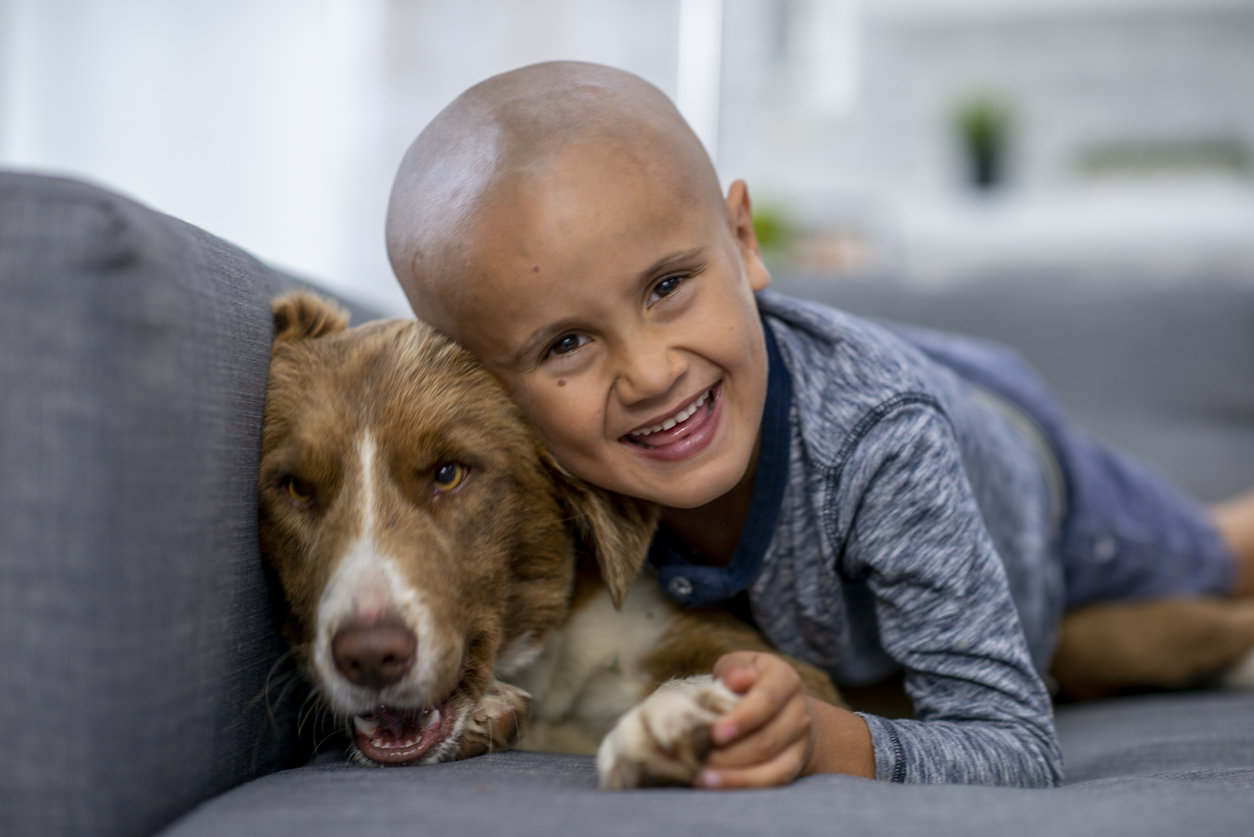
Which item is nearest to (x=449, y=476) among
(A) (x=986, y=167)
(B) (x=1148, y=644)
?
(B) (x=1148, y=644)

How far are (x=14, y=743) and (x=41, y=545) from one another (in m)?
0.18

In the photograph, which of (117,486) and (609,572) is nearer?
(117,486)

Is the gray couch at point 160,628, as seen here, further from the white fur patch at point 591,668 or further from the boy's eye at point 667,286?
the boy's eye at point 667,286

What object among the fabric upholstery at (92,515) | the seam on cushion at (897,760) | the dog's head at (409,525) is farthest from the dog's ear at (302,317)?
the seam on cushion at (897,760)

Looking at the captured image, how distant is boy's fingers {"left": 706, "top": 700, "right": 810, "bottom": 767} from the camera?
3.28ft

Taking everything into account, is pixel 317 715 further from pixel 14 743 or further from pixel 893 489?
pixel 893 489

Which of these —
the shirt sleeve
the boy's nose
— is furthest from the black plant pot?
the boy's nose

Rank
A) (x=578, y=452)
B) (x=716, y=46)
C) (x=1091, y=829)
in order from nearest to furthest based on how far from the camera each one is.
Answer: (x=1091, y=829) → (x=578, y=452) → (x=716, y=46)

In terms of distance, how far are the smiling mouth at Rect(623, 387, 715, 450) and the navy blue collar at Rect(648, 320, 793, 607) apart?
16 centimetres

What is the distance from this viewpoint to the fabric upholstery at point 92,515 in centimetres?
86

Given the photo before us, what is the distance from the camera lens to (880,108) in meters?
6.90

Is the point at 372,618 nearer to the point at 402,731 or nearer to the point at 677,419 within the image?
the point at 402,731

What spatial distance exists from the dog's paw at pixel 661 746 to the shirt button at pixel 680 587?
0.43 m

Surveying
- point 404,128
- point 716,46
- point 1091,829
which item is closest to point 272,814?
point 1091,829
